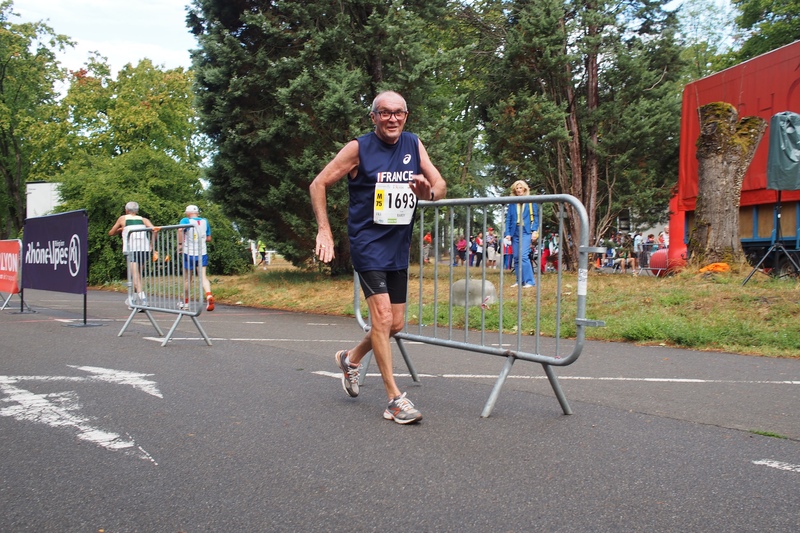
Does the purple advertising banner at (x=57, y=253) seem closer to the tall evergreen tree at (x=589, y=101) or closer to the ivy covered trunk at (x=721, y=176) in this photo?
the ivy covered trunk at (x=721, y=176)

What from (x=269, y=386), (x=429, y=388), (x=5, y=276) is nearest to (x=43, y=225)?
(x=5, y=276)

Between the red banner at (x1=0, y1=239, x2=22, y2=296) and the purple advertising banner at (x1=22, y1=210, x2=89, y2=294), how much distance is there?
25.5 inches

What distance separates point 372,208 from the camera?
498 cm

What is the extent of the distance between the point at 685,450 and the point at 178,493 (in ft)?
8.43

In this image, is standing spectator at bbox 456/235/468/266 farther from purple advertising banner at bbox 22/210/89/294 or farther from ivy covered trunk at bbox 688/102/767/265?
ivy covered trunk at bbox 688/102/767/265

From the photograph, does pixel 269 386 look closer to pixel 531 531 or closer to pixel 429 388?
pixel 429 388

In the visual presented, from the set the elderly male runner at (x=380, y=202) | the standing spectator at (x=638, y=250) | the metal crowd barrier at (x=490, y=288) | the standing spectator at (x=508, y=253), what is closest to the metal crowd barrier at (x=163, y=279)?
the metal crowd barrier at (x=490, y=288)

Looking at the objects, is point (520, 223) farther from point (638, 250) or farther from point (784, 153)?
A: point (638, 250)

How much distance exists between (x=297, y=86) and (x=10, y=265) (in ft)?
21.5

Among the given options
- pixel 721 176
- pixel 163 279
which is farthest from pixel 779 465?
pixel 721 176

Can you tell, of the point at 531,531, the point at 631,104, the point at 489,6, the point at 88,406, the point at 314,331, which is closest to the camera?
the point at 531,531

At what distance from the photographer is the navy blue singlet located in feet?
16.4

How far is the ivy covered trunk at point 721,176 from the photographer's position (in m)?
13.6

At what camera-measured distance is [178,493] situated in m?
3.39
